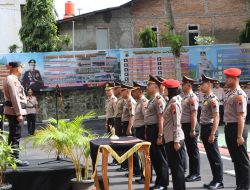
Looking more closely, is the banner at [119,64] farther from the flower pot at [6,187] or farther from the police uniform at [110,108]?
the flower pot at [6,187]

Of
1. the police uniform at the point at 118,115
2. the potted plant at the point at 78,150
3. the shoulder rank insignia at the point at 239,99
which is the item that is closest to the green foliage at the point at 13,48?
the police uniform at the point at 118,115

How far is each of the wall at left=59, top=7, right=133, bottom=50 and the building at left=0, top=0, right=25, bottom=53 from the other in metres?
3.05

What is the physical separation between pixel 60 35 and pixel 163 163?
19152mm

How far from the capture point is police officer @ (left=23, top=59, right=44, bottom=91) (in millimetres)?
22031

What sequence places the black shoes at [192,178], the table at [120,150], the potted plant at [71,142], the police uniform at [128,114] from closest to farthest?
the table at [120,150] → the potted plant at [71,142] → the black shoes at [192,178] → the police uniform at [128,114]

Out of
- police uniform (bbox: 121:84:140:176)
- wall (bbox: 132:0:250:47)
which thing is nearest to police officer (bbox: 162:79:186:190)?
police uniform (bbox: 121:84:140:176)

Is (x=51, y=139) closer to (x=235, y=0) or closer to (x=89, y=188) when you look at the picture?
(x=89, y=188)

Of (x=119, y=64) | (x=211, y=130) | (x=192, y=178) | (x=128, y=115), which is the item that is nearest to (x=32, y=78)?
(x=119, y=64)

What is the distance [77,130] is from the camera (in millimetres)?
8203

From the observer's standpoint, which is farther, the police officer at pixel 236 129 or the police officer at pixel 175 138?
the police officer at pixel 236 129

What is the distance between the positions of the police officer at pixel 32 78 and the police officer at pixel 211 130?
14.1m

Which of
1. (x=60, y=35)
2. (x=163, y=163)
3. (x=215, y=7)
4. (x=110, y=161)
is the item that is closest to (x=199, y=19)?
(x=215, y=7)

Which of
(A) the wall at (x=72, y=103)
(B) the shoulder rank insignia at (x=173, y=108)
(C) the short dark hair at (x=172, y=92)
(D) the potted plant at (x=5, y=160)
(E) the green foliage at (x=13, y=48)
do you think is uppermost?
(E) the green foliage at (x=13, y=48)

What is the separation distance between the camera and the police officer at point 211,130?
8.74m
